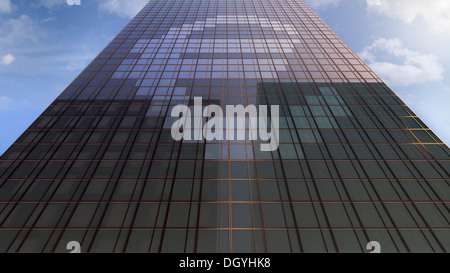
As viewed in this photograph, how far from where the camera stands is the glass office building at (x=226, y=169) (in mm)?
17781

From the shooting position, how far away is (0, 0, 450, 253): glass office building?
17.8 metres

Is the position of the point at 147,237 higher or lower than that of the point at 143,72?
lower

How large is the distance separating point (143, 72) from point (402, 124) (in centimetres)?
3910

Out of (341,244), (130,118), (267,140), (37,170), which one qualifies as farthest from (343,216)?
(37,170)

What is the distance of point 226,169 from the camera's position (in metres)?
22.6

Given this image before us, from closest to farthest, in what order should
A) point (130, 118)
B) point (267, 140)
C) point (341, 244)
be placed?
point (341, 244) < point (267, 140) < point (130, 118)

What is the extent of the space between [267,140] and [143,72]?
81.2ft

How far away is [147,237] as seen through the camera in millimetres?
17625

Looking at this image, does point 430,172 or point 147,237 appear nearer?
point 147,237

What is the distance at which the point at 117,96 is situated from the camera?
31672mm
